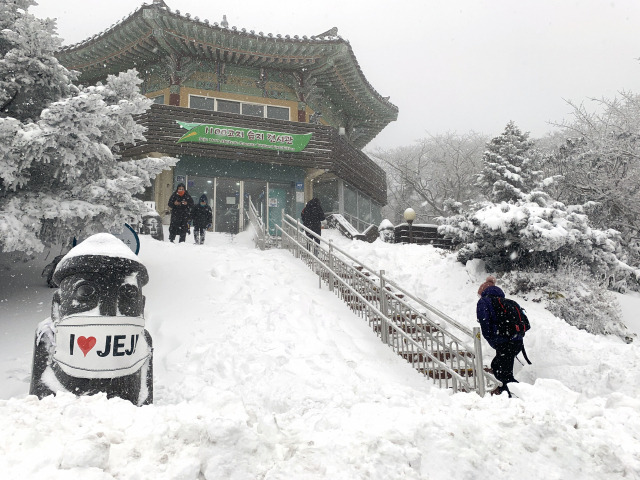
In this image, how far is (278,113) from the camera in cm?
1992

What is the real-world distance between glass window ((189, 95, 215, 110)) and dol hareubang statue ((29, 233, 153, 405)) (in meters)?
16.3

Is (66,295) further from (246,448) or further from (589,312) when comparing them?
(589,312)

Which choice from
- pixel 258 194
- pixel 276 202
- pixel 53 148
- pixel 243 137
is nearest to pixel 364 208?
pixel 276 202

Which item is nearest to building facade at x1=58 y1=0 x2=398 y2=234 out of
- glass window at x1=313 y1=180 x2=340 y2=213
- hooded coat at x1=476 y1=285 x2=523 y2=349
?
glass window at x1=313 y1=180 x2=340 y2=213

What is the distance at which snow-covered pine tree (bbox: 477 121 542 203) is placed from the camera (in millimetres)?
17047

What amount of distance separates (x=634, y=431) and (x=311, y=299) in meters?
6.01

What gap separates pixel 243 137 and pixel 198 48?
12.9ft

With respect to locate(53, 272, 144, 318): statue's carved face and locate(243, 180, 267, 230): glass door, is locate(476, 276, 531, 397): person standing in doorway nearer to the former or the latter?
locate(53, 272, 144, 318): statue's carved face

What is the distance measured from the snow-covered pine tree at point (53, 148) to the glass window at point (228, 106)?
11213 millimetres

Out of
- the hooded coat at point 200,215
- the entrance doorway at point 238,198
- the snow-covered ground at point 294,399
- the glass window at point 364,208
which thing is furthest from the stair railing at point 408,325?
the glass window at point 364,208

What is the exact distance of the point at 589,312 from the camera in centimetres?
923

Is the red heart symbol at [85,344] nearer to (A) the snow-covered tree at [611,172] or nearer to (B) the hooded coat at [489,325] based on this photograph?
(B) the hooded coat at [489,325]

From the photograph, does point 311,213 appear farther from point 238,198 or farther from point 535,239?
point 238,198

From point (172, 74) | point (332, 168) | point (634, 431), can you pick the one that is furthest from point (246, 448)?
point (172, 74)
